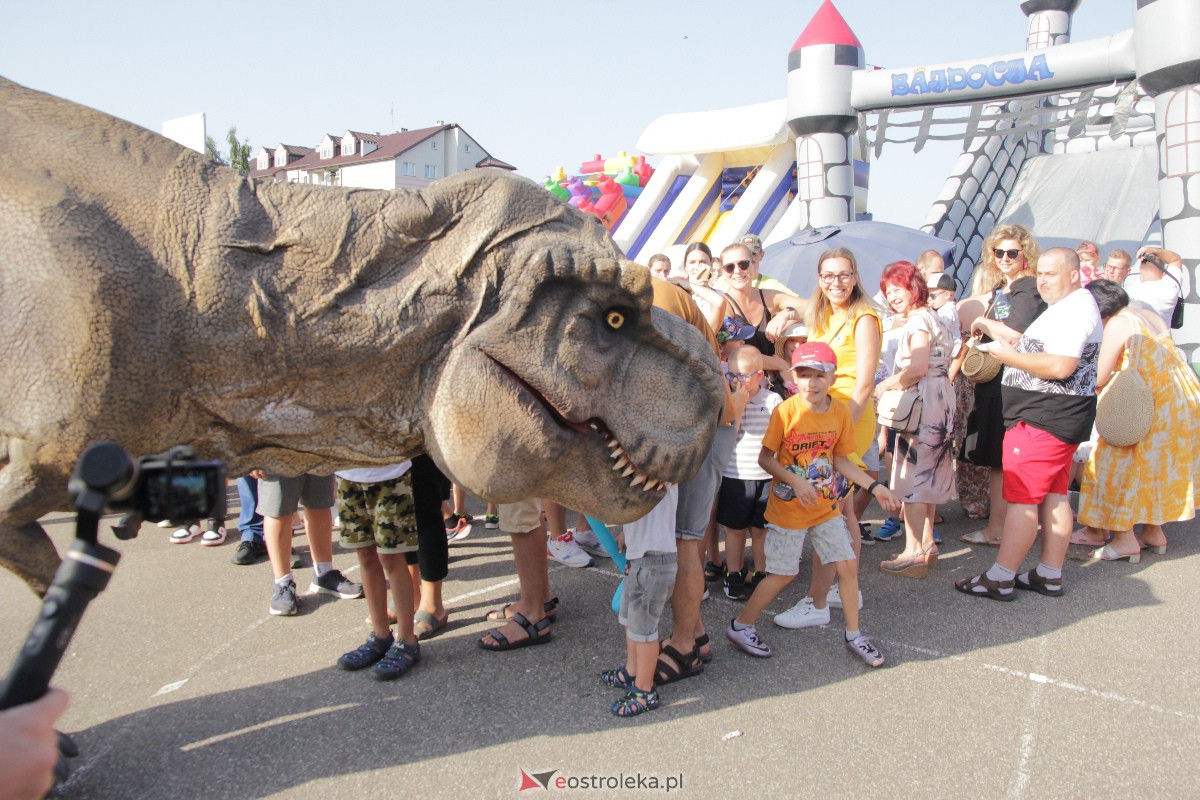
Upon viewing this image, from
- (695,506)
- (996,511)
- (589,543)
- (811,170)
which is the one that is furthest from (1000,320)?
(811,170)

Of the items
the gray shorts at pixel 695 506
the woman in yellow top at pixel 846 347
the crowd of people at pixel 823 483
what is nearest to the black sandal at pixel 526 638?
the crowd of people at pixel 823 483

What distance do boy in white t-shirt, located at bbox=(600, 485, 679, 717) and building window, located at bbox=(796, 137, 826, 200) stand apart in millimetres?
11224

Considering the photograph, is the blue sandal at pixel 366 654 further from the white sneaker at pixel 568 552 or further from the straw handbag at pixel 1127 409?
the straw handbag at pixel 1127 409

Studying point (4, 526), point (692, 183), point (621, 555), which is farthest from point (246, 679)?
point (692, 183)

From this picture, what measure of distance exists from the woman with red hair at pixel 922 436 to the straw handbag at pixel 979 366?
0.24 metres

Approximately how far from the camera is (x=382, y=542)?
13.1ft

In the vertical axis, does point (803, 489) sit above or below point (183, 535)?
above

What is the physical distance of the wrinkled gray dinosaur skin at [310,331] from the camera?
1.68m

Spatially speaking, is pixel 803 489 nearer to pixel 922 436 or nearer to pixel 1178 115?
pixel 922 436

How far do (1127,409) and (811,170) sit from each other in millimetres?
9107

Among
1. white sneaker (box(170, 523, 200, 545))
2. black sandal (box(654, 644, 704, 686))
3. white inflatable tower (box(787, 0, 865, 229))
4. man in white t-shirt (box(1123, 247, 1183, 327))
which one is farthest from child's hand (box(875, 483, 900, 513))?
white inflatable tower (box(787, 0, 865, 229))

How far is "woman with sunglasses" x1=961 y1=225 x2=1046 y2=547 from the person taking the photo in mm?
5434

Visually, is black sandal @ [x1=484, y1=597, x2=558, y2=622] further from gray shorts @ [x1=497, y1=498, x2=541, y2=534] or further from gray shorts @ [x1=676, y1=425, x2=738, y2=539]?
gray shorts @ [x1=676, y1=425, x2=738, y2=539]

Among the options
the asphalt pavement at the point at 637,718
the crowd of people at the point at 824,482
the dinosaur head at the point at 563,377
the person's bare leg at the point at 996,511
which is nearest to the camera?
the dinosaur head at the point at 563,377
